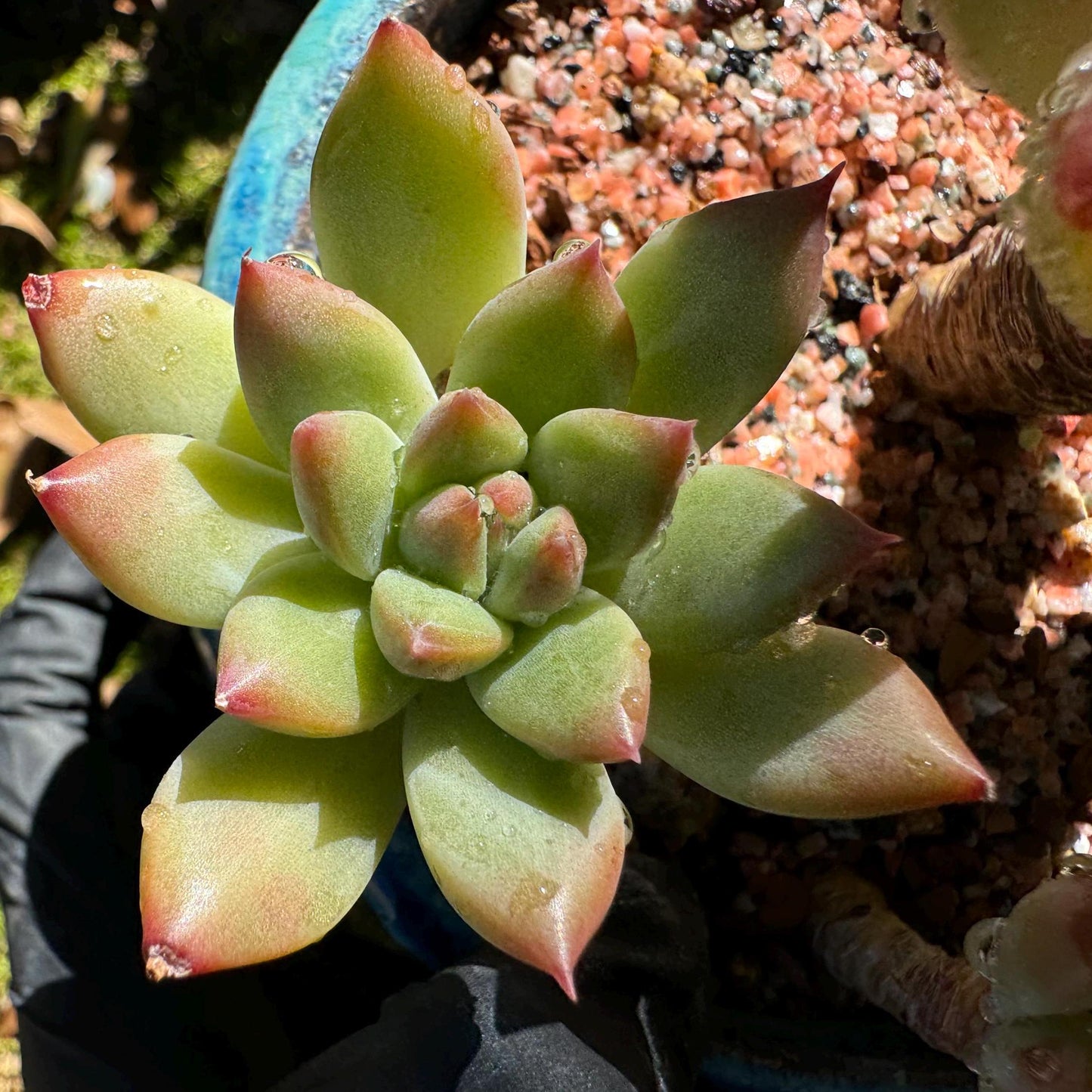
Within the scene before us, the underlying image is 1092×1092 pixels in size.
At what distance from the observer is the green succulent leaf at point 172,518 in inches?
19.3

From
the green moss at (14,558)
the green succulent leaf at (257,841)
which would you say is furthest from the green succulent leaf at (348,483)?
the green moss at (14,558)

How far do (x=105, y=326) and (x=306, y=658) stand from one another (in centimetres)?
22

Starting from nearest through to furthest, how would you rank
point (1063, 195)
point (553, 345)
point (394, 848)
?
point (1063, 195)
point (553, 345)
point (394, 848)

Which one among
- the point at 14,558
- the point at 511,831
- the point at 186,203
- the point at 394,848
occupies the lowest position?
the point at 14,558

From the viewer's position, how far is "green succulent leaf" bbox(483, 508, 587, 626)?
0.48 m

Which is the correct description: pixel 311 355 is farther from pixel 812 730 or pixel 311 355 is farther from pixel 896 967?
pixel 896 967

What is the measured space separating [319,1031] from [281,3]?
4.28 ft

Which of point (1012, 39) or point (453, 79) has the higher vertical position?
point (1012, 39)

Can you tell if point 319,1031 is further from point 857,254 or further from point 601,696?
point 857,254

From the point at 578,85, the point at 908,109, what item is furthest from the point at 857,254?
the point at 578,85

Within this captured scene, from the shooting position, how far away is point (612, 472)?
0.49 meters

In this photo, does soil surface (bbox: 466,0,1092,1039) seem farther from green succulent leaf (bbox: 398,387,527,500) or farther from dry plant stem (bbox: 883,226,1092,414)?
green succulent leaf (bbox: 398,387,527,500)

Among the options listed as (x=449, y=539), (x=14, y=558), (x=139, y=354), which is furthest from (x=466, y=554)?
(x=14, y=558)

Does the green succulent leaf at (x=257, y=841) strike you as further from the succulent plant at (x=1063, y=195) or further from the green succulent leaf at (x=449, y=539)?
the succulent plant at (x=1063, y=195)
